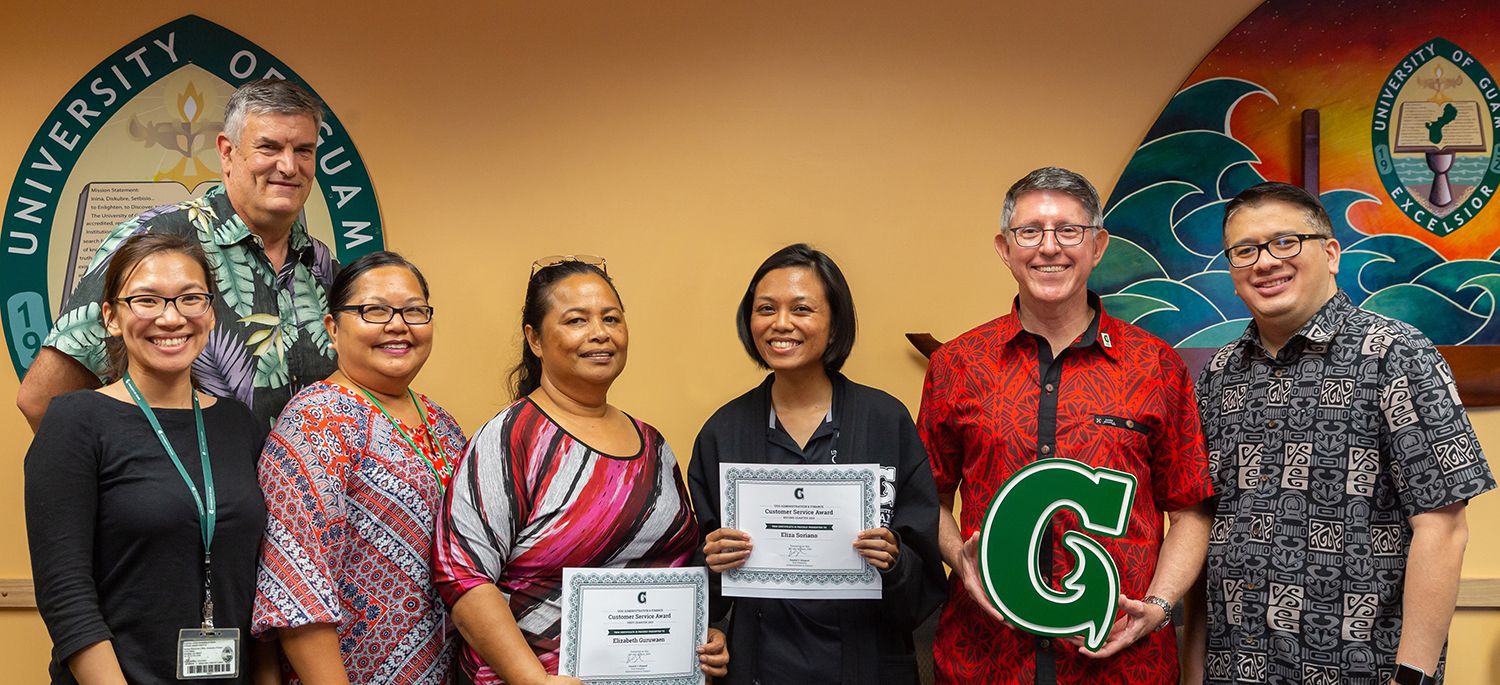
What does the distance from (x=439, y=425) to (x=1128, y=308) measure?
210 cm

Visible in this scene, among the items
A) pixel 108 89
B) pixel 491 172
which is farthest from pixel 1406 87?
pixel 108 89

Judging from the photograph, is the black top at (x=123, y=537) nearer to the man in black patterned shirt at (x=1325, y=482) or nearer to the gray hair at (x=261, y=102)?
the gray hair at (x=261, y=102)

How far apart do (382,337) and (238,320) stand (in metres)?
0.39

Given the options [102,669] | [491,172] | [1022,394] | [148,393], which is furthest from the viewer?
[491,172]

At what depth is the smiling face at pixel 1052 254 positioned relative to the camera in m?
2.29

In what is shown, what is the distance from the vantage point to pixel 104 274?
7.25 ft

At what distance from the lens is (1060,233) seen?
2297mm

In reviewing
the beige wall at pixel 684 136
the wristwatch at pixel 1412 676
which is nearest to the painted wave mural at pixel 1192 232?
the beige wall at pixel 684 136

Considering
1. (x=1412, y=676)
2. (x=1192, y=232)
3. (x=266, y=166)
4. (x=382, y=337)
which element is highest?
(x=266, y=166)

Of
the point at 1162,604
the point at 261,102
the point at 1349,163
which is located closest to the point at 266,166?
the point at 261,102

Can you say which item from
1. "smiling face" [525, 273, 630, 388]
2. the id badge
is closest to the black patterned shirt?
"smiling face" [525, 273, 630, 388]

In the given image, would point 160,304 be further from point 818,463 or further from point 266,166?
point 818,463

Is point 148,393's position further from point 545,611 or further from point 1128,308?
point 1128,308

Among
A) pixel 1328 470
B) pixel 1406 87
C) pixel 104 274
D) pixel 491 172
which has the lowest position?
pixel 1328 470
